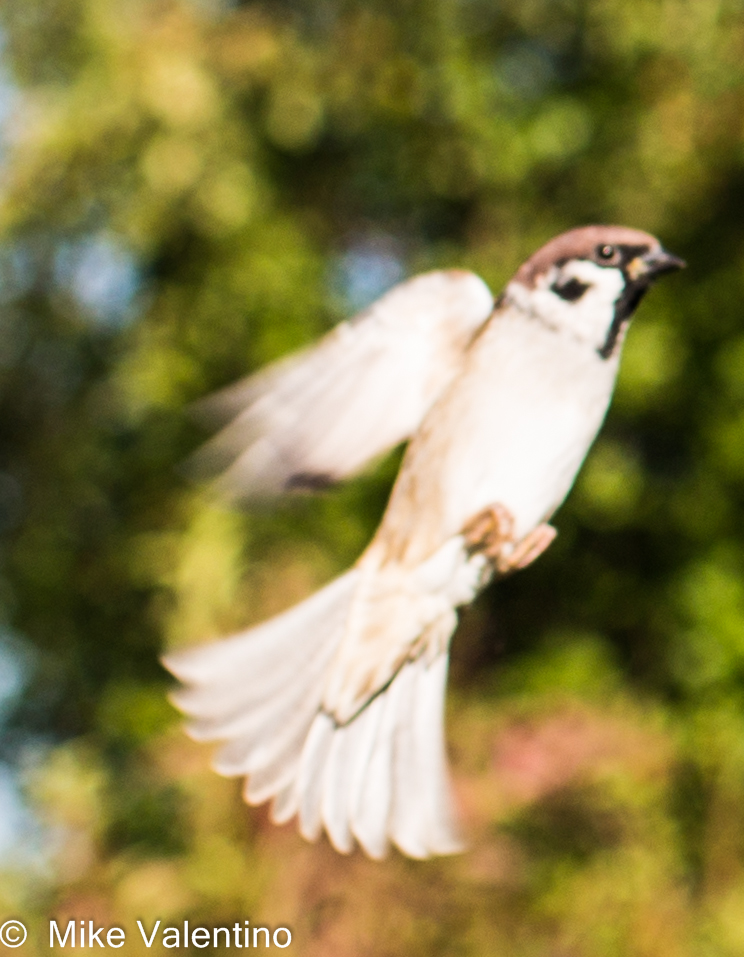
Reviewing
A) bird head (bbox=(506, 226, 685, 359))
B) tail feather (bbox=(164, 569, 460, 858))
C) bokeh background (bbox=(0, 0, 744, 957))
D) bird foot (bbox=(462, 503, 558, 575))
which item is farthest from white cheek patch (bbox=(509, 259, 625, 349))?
bokeh background (bbox=(0, 0, 744, 957))

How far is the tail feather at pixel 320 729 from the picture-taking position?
3.25 ft

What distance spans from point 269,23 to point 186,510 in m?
1.23

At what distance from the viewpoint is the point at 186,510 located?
284cm

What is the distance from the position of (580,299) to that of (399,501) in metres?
A: 0.23

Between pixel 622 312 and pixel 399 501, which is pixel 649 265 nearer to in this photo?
pixel 622 312

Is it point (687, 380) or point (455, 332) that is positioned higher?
point (687, 380)

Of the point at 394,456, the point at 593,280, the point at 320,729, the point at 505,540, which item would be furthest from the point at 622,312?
the point at 394,456

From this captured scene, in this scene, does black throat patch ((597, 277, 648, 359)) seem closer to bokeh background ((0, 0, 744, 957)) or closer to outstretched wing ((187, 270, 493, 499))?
outstretched wing ((187, 270, 493, 499))

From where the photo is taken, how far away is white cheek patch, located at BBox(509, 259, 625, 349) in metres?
0.85

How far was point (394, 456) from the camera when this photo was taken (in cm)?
263

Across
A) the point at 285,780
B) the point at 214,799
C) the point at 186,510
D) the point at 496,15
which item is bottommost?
the point at 285,780

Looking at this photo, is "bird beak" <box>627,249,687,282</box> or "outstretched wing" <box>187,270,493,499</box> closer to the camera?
"bird beak" <box>627,249,687,282</box>

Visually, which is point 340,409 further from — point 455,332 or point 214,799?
point 214,799

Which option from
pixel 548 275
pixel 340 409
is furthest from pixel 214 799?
Answer: pixel 548 275
